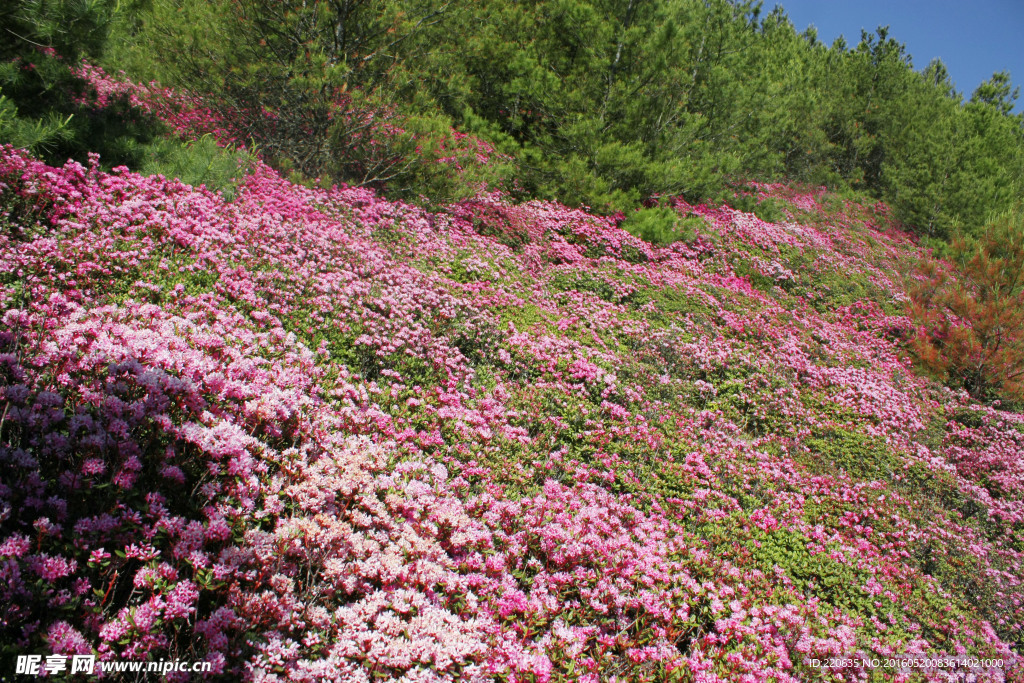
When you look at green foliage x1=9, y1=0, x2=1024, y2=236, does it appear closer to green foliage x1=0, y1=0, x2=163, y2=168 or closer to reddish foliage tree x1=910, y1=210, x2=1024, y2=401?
green foliage x1=0, y1=0, x2=163, y2=168

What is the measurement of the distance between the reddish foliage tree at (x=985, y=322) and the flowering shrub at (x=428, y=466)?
1.62 meters

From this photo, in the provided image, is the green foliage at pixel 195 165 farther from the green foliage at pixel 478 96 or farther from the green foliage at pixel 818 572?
the green foliage at pixel 818 572

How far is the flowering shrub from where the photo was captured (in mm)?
2193

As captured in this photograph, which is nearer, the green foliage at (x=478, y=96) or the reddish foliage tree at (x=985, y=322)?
the green foliage at (x=478, y=96)

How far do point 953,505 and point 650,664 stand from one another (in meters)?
6.55

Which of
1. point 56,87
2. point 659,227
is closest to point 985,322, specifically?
point 659,227

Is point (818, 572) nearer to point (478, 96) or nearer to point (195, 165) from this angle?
point (195, 165)

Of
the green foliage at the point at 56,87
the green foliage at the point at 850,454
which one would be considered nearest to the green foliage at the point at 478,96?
the green foliage at the point at 56,87

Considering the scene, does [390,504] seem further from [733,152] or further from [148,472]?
[733,152]

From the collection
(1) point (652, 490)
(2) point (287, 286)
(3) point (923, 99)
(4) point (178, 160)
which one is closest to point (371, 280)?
(2) point (287, 286)

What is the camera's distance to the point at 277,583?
232 cm

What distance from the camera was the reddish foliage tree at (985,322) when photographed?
10328 mm

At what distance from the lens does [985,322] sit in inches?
413

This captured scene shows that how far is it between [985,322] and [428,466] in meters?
12.8
